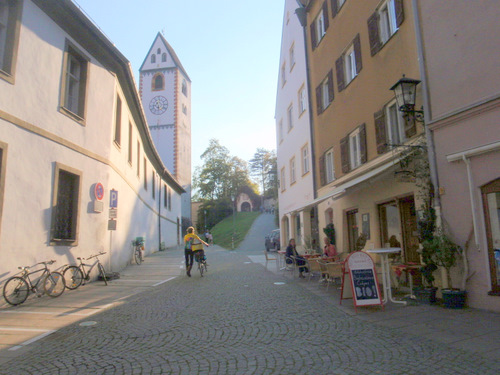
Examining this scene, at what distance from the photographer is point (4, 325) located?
655cm

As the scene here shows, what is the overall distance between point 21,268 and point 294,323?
601 cm

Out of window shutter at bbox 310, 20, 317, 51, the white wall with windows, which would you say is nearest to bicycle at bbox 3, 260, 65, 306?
the white wall with windows

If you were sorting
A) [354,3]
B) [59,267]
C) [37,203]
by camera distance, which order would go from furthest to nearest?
[354,3] → [59,267] → [37,203]

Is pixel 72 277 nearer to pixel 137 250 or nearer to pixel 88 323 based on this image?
pixel 88 323

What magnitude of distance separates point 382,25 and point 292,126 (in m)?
10.4

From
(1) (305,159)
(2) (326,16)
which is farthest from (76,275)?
(2) (326,16)

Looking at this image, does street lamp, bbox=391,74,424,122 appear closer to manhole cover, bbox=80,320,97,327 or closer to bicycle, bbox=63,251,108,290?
manhole cover, bbox=80,320,97,327

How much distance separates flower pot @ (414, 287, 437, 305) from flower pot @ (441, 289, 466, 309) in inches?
16.3

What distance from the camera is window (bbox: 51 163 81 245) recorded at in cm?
1014

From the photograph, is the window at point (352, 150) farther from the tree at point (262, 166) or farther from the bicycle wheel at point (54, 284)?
the tree at point (262, 166)

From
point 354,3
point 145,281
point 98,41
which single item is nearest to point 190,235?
point 145,281

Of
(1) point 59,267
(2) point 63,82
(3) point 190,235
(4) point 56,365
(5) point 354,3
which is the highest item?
(5) point 354,3

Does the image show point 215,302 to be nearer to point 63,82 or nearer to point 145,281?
point 145,281

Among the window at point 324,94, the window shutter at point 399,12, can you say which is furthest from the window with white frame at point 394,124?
the window at point 324,94
